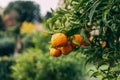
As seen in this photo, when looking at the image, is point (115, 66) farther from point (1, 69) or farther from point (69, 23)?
point (1, 69)

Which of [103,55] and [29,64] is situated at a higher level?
[103,55]

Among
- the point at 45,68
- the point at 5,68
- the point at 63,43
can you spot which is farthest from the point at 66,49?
the point at 5,68

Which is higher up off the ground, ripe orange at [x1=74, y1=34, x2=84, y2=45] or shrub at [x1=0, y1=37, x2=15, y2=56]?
ripe orange at [x1=74, y1=34, x2=84, y2=45]

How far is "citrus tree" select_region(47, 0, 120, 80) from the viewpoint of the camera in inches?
79.7

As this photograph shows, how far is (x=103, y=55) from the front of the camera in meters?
2.20

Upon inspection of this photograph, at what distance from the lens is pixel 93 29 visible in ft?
7.06

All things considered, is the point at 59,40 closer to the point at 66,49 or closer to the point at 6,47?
the point at 66,49

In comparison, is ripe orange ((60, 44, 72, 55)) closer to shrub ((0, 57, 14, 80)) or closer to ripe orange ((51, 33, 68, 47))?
ripe orange ((51, 33, 68, 47))

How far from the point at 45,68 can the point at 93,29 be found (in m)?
6.93

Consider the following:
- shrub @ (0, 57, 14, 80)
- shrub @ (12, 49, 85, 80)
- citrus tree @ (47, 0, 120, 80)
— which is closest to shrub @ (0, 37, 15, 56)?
shrub @ (0, 57, 14, 80)

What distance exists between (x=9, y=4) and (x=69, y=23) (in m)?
36.8

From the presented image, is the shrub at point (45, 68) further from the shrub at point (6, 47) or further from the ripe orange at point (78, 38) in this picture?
the shrub at point (6, 47)

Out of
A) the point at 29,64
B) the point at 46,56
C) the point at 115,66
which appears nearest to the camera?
the point at 115,66

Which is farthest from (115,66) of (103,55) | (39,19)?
(39,19)
